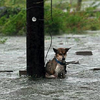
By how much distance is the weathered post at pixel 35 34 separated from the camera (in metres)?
7.53

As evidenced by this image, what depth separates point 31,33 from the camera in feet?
24.8

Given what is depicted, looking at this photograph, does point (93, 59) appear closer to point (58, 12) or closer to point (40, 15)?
point (40, 15)

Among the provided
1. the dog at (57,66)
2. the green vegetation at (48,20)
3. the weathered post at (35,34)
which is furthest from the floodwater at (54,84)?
the green vegetation at (48,20)

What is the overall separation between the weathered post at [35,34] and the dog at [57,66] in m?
0.21

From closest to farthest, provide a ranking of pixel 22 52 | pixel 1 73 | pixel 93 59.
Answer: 1. pixel 1 73
2. pixel 93 59
3. pixel 22 52

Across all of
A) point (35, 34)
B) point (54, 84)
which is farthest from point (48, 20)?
Answer: point (54, 84)

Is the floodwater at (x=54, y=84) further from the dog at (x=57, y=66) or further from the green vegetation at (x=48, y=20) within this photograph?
the green vegetation at (x=48, y=20)

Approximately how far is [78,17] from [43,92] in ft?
43.9

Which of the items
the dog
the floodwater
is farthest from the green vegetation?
the dog

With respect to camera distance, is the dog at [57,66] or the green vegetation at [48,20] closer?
the dog at [57,66]

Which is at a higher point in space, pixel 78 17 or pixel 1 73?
pixel 78 17

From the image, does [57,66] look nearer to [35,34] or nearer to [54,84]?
[54,84]

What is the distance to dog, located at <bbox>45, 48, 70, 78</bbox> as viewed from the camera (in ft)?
24.7

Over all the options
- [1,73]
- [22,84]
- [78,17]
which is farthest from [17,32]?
[22,84]
